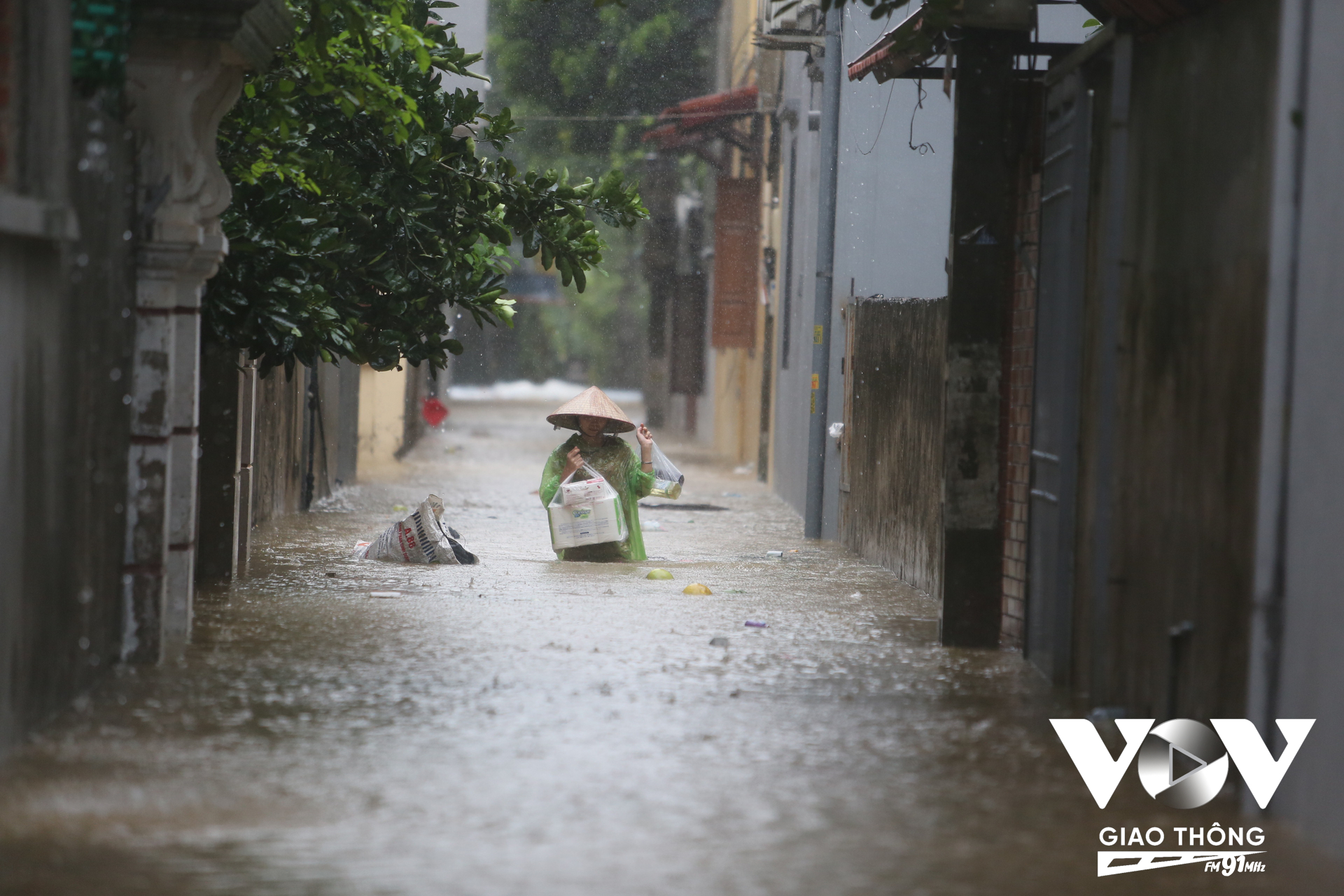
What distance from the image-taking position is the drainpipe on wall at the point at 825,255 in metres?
13.8

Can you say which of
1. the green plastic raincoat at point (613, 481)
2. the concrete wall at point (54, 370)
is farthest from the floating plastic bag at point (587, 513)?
the concrete wall at point (54, 370)

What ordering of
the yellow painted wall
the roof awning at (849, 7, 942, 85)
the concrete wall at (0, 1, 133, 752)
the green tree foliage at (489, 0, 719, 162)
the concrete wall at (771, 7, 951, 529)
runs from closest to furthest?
the concrete wall at (0, 1, 133, 752)
the roof awning at (849, 7, 942, 85)
the concrete wall at (771, 7, 951, 529)
the yellow painted wall
the green tree foliage at (489, 0, 719, 162)

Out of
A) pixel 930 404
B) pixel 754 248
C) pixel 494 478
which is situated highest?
pixel 754 248

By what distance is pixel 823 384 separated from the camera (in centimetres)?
1417

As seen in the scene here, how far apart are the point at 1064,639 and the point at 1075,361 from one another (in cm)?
120

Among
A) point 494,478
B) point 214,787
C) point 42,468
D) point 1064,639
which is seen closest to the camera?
point 214,787

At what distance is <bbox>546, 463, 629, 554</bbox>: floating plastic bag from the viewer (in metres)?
10.6

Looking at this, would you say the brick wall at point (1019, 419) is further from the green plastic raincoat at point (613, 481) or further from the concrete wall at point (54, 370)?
the concrete wall at point (54, 370)

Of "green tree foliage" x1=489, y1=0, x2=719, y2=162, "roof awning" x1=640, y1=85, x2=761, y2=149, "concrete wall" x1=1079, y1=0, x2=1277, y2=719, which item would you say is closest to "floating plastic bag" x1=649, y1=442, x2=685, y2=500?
"concrete wall" x1=1079, y1=0, x2=1277, y2=719

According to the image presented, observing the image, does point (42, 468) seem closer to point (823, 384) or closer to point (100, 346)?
point (100, 346)

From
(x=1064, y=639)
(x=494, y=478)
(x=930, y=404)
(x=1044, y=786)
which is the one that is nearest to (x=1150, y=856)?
(x=1044, y=786)

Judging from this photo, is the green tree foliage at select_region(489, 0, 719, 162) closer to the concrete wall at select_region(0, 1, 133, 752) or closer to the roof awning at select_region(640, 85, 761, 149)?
the roof awning at select_region(640, 85, 761, 149)

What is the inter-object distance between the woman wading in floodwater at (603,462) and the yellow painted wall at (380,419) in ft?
32.7

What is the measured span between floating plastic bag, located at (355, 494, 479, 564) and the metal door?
4571 mm
